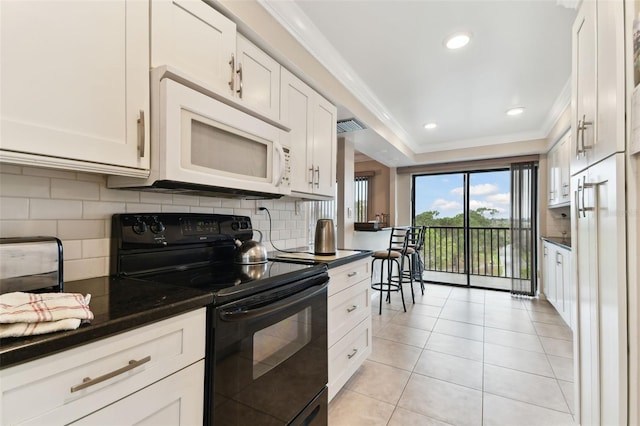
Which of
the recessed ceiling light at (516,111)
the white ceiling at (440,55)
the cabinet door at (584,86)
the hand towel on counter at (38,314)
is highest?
the white ceiling at (440,55)

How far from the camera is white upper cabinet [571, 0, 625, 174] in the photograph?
40.6 inches

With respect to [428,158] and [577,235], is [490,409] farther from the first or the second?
[428,158]

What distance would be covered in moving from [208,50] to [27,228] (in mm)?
1031

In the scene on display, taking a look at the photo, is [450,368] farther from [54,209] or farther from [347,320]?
[54,209]

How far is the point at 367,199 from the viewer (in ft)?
19.3

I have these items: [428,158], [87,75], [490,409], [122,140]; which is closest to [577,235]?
[490,409]

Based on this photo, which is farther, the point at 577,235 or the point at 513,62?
the point at 513,62

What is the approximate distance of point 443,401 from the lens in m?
1.93

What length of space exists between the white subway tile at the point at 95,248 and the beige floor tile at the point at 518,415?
2.26 metres

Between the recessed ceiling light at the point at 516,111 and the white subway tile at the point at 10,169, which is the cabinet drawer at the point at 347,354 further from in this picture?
the recessed ceiling light at the point at 516,111

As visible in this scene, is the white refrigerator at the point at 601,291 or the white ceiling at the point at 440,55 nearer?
the white refrigerator at the point at 601,291

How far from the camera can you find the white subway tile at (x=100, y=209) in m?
1.20

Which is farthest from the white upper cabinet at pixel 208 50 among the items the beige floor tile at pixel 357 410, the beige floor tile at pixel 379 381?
the beige floor tile at pixel 379 381

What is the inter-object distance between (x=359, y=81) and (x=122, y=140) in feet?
7.25
